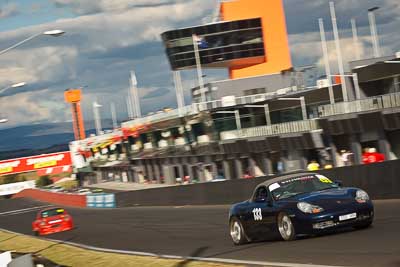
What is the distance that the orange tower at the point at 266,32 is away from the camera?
102m

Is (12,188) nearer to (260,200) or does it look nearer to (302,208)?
(260,200)

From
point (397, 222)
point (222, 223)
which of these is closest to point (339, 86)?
point (222, 223)

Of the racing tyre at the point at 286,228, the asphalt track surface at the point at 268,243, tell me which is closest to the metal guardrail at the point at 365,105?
the asphalt track surface at the point at 268,243

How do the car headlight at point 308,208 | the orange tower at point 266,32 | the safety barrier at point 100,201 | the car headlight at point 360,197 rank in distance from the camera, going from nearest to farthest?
1. the car headlight at point 308,208
2. the car headlight at point 360,197
3. the safety barrier at point 100,201
4. the orange tower at point 266,32

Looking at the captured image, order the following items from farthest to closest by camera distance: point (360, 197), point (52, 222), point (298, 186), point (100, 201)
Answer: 1. point (100, 201)
2. point (52, 222)
3. point (298, 186)
4. point (360, 197)

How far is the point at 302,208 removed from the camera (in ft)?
47.9

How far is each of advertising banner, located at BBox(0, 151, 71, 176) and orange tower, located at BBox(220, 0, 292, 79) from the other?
5461 cm

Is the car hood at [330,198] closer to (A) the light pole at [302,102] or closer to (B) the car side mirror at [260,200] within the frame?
(B) the car side mirror at [260,200]

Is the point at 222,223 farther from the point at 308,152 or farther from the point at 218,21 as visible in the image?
the point at 218,21

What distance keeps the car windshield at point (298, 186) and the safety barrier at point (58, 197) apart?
168ft

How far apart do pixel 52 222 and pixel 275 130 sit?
26.6 meters

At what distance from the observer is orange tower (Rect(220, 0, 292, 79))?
102 meters

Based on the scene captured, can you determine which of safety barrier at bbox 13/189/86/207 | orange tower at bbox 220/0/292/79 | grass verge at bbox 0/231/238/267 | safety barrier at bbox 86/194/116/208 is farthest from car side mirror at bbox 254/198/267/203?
orange tower at bbox 220/0/292/79

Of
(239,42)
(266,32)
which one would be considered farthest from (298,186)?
(266,32)
